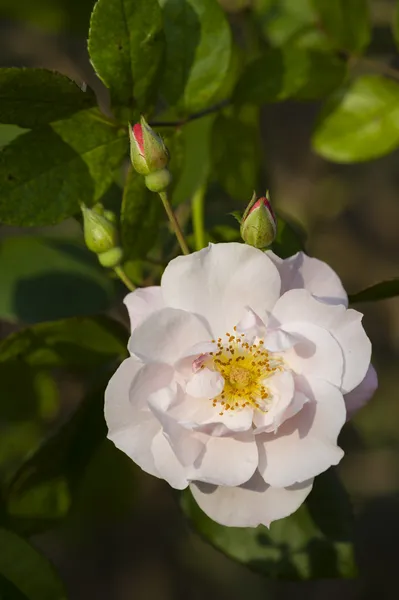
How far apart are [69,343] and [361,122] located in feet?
2.05

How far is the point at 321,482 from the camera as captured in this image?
1184mm

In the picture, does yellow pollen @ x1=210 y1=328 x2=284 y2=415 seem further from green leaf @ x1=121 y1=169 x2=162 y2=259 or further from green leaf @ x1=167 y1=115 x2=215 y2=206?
green leaf @ x1=167 y1=115 x2=215 y2=206

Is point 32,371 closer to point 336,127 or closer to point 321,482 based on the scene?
point 321,482

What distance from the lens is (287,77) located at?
1.23 meters

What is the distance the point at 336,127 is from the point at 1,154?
0.64m

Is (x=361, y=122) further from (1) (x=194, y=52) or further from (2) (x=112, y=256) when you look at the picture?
(2) (x=112, y=256)

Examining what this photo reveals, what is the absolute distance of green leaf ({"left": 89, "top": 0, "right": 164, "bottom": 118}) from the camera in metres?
0.92

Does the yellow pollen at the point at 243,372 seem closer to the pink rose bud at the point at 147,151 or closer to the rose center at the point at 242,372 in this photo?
the rose center at the point at 242,372

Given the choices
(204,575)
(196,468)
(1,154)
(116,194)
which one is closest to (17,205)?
(1,154)

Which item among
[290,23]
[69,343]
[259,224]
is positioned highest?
[259,224]

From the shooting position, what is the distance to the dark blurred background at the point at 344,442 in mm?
2479

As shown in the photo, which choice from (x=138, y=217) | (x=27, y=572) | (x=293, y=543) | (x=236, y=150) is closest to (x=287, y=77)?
(x=236, y=150)

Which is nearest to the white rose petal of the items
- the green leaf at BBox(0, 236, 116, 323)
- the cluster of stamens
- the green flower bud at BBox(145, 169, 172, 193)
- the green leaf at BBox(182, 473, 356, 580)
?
the cluster of stamens

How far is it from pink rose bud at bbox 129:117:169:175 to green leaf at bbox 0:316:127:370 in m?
0.31
